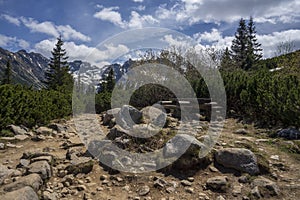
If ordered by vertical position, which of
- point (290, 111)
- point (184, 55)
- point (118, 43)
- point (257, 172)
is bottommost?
point (257, 172)

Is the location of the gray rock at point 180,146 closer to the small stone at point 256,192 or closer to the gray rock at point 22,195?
the small stone at point 256,192

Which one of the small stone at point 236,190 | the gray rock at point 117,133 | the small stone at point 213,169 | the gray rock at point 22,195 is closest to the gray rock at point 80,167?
the gray rock at point 22,195

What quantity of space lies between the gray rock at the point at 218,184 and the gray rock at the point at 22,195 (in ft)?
6.35

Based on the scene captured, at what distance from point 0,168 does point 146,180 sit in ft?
6.27

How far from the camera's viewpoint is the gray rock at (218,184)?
289 centimetres

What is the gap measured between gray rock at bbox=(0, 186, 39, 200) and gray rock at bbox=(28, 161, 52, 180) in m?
0.54

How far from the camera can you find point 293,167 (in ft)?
10.6

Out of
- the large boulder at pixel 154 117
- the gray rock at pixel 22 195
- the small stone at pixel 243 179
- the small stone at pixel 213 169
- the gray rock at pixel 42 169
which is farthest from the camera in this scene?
the large boulder at pixel 154 117

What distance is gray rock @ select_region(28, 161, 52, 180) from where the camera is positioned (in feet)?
10.3

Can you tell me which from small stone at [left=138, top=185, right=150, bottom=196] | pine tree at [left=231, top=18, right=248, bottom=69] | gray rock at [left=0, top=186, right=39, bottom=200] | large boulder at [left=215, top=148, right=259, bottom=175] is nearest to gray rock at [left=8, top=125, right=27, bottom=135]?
gray rock at [left=0, top=186, right=39, bottom=200]

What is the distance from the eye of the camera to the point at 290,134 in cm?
451

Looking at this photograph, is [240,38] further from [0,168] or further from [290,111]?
[0,168]

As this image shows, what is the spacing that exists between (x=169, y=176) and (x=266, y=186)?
3.75ft

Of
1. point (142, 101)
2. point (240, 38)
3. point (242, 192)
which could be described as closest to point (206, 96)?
point (142, 101)
